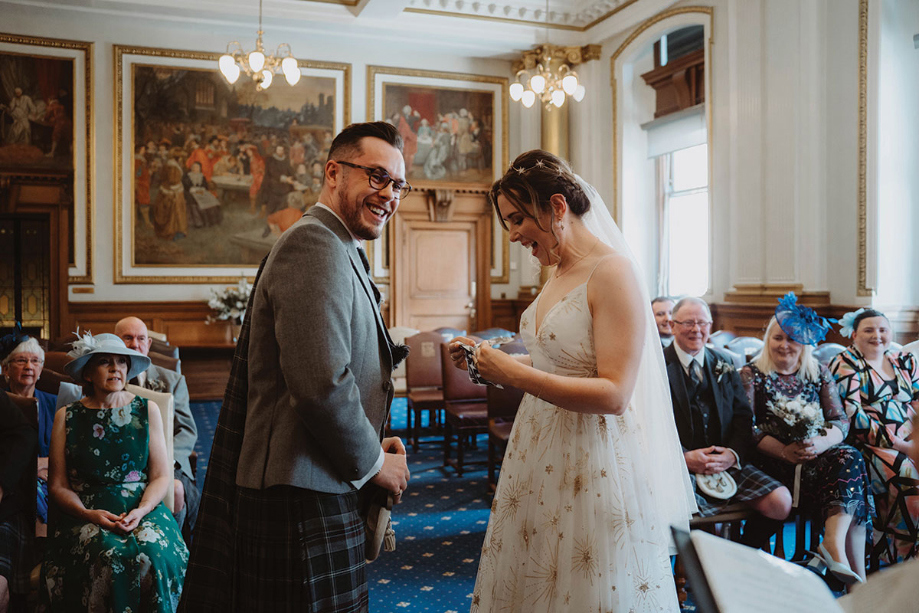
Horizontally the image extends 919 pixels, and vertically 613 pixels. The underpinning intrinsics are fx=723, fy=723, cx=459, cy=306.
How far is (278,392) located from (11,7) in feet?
32.8

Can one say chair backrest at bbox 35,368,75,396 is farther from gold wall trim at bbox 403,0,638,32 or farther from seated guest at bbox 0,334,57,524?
gold wall trim at bbox 403,0,638,32

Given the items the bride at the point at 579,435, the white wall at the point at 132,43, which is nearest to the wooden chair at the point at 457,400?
the bride at the point at 579,435

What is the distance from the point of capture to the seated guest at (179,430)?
3740 mm

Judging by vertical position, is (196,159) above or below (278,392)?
above

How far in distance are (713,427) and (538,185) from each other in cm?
207

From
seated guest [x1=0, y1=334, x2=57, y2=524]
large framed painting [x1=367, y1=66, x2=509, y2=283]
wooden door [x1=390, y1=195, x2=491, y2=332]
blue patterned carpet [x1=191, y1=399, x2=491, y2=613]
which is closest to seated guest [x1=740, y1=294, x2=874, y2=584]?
blue patterned carpet [x1=191, y1=399, x2=491, y2=613]

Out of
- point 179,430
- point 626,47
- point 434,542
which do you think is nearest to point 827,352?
point 434,542

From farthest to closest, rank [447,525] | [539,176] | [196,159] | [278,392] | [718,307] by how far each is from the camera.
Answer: [196,159]
[718,307]
[447,525]
[539,176]
[278,392]

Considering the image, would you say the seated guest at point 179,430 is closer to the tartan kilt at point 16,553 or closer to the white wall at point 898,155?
the tartan kilt at point 16,553

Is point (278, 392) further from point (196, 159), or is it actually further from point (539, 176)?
point (196, 159)

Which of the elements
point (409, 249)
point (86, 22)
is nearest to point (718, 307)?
point (409, 249)

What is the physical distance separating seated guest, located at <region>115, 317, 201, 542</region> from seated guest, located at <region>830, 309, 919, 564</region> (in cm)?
355

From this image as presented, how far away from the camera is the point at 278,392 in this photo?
1.75m

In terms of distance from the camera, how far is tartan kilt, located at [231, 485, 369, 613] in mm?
1705
